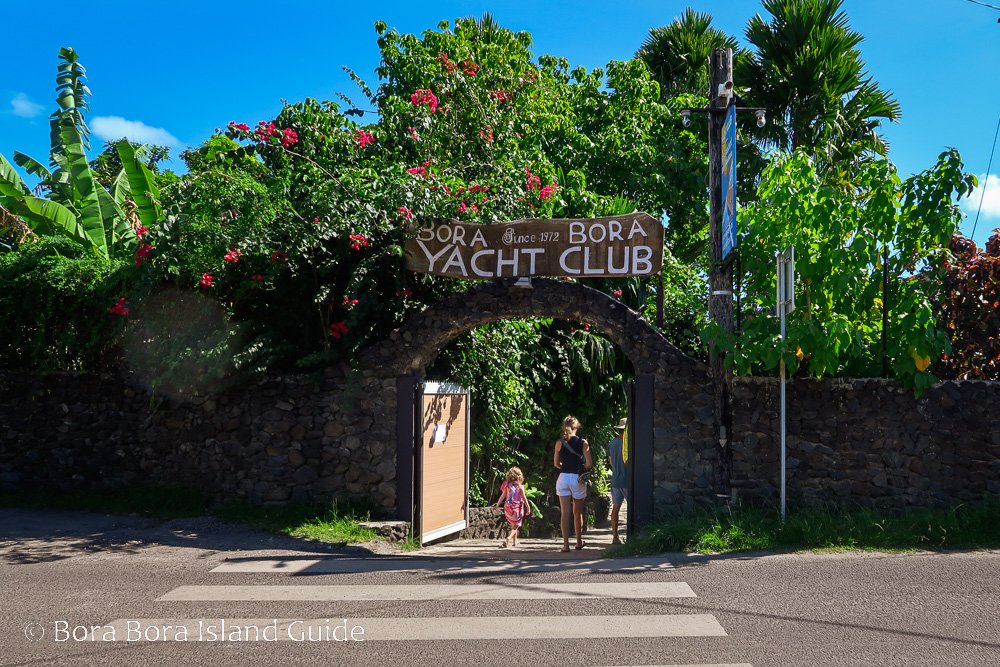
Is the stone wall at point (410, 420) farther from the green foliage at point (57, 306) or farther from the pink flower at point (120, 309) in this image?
the pink flower at point (120, 309)

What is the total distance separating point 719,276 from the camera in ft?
33.2

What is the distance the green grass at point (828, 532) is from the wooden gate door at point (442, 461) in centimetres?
293

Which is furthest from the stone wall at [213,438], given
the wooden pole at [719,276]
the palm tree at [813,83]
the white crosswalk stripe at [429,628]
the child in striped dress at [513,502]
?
the palm tree at [813,83]

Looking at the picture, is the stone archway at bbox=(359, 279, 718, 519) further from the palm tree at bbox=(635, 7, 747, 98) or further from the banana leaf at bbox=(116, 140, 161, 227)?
the palm tree at bbox=(635, 7, 747, 98)

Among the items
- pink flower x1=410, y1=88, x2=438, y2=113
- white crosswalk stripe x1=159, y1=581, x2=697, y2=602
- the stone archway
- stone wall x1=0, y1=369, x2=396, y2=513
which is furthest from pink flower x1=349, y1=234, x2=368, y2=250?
white crosswalk stripe x1=159, y1=581, x2=697, y2=602

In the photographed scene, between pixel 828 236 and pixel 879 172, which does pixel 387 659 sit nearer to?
pixel 828 236

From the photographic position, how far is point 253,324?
1112 cm

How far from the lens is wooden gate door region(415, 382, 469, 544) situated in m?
10.8

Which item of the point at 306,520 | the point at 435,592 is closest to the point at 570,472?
the point at 306,520

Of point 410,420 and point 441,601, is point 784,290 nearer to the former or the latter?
point 410,420

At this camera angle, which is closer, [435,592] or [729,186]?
[435,592]

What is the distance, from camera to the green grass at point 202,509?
1000 centimetres

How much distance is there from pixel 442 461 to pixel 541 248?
3.35m

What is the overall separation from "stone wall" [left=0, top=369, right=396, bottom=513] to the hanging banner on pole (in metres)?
4.77
